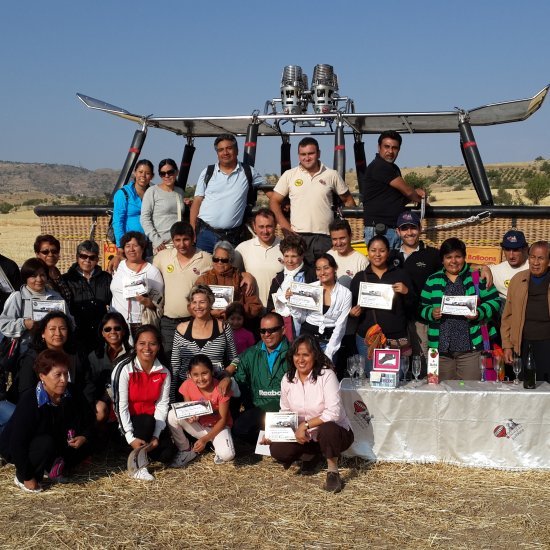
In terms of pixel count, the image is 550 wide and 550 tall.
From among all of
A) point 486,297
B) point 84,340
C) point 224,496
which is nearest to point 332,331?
point 486,297

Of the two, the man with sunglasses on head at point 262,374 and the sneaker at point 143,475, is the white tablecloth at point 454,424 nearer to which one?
the man with sunglasses on head at point 262,374

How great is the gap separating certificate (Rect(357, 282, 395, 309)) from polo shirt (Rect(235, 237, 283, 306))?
0.97m

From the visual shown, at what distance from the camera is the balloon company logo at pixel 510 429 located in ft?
19.9

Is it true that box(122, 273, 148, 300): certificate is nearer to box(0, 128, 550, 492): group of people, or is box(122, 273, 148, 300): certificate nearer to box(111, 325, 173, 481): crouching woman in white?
box(0, 128, 550, 492): group of people

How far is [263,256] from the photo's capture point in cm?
735

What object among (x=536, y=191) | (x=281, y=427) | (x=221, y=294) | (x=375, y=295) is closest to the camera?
(x=281, y=427)

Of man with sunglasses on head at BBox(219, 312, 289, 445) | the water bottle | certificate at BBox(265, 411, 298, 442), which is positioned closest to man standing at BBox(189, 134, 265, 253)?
man with sunglasses on head at BBox(219, 312, 289, 445)

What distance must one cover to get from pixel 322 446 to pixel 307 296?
4.32 ft

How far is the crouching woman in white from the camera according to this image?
6152 mm

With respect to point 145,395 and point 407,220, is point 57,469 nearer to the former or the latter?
point 145,395

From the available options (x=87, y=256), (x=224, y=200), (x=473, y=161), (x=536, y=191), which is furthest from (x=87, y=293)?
(x=536, y=191)

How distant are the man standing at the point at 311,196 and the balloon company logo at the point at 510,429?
8.26ft

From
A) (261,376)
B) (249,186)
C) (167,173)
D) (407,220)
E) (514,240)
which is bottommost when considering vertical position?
(261,376)

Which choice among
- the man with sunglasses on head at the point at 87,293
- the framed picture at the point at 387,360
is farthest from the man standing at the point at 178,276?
the framed picture at the point at 387,360
